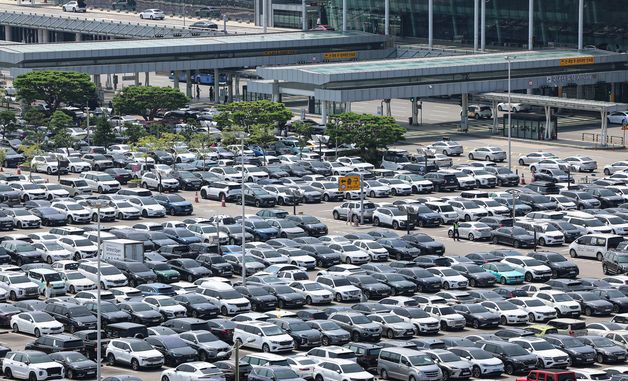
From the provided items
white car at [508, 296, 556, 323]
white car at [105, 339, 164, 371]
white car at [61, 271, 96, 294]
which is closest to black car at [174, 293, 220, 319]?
white car at [61, 271, 96, 294]

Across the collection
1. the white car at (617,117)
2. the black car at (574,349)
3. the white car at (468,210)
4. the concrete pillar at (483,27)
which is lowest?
the black car at (574,349)

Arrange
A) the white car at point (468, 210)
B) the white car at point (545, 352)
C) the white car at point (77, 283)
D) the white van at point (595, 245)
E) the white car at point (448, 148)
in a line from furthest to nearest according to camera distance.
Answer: the white car at point (448, 148)
the white car at point (468, 210)
the white van at point (595, 245)
the white car at point (77, 283)
the white car at point (545, 352)

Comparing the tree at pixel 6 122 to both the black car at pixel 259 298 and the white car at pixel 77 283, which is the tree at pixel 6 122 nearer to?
the white car at pixel 77 283

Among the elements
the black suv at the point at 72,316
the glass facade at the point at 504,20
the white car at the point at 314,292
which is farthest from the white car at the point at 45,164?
the glass facade at the point at 504,20

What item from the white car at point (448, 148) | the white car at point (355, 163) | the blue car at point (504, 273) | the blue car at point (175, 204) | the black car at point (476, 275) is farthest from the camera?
the white car at point (448, 148)

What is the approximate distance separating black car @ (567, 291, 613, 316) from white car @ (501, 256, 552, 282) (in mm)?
6362

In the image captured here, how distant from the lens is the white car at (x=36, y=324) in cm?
7506

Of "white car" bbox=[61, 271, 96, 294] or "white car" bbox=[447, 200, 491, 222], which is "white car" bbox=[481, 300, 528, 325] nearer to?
"white car" bbox=[61, 271, 96, 294]

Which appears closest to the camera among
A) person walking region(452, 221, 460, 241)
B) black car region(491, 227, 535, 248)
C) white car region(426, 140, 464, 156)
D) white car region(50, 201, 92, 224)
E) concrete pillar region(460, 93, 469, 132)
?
black car region(491, 227, 535, 248)

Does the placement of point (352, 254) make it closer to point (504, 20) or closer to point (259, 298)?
point (259, 298)

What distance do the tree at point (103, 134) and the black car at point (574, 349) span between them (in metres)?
65.9

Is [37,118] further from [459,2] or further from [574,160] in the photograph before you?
[459,2]

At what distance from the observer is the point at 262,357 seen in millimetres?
67312

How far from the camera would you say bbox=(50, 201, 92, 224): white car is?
341 feet
